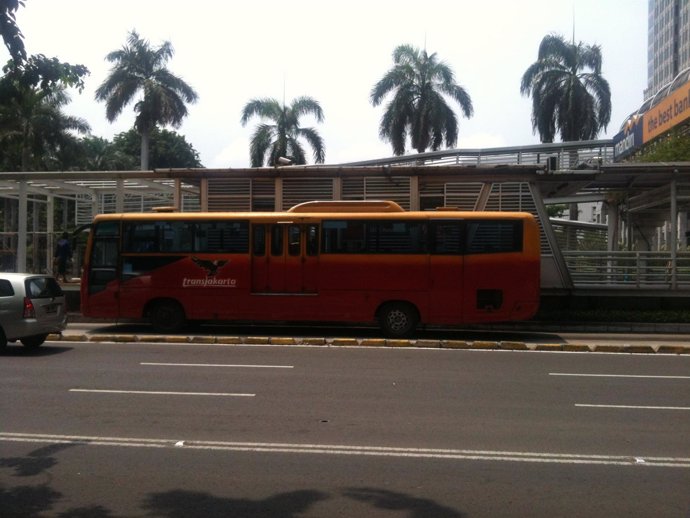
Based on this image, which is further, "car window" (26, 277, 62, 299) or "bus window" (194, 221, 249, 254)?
"bus window" (194, 221, 249, 254)

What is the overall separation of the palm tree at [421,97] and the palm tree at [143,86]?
475 inches

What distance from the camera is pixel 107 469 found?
7098 mm

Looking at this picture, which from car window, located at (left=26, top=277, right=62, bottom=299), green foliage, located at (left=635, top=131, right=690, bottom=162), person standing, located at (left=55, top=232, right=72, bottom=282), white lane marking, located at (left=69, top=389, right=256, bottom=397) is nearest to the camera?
white lane marking, located at (left=69, top=389, right=256, bottom=397)

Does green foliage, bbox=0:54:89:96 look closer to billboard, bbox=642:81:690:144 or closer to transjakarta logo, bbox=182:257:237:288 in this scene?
transjakarta logo, bbox=182:257:237:288

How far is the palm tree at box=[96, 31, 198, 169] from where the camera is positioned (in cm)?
4606

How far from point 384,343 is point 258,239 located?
4234 millimetres

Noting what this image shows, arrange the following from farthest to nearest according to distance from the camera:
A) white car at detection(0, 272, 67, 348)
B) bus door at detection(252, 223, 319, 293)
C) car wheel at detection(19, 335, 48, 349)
Answer: bus door at detection(252, 223, 319, 293), car wheel at detection(19, 335, 48, 349), white car at detection(0, 272, 67, 348)

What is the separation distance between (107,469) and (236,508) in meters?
1.65

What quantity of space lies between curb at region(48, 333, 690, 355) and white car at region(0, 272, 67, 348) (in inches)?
69.3

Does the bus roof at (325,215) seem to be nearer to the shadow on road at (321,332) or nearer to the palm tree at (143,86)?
the shadow on road at (321,332)

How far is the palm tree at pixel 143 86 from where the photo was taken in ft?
151

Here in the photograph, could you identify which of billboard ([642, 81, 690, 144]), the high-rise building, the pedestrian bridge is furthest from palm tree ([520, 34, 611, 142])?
the high-rise building

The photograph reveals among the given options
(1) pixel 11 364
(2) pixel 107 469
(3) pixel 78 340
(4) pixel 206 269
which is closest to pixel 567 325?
(4) pixel 206 269

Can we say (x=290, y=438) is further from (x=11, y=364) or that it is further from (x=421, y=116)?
(x=421, y=116)
